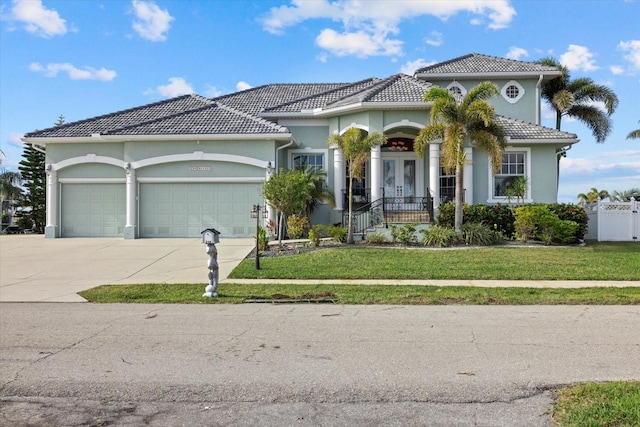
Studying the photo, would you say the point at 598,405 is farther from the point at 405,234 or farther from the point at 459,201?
the point at 459,201

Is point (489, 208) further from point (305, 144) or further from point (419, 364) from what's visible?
point (419, 364)

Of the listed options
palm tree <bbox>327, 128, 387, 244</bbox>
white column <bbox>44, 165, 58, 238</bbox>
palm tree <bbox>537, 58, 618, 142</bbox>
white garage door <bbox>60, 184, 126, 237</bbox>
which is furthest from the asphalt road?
palm tree <bbox>537, 58, 618, 142</bbox>

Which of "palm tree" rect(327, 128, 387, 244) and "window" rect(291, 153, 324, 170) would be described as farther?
"window" rect(291, 153, 324, 170)

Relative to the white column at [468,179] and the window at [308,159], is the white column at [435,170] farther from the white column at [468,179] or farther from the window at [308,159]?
the window at [308,159]

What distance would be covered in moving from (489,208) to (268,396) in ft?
51.2

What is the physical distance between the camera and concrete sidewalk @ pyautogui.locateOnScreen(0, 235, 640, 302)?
1208 centimetres

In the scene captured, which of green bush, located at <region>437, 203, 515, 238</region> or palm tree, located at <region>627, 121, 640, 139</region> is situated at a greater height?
palm tree, located at <region>627, 121, 640, 139</region>

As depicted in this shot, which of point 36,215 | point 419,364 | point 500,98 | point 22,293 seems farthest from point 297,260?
point 36,215

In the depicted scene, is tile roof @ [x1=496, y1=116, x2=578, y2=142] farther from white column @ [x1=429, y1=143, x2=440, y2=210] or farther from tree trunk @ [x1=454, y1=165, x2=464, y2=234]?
tree trunk @ [x1=454, y1=165, x2=464, y2=234]

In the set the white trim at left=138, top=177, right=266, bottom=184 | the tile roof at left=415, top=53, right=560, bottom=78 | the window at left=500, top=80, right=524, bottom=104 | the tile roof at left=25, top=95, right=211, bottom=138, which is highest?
the tile roof at left=415, top=53, right=560, bottom=78

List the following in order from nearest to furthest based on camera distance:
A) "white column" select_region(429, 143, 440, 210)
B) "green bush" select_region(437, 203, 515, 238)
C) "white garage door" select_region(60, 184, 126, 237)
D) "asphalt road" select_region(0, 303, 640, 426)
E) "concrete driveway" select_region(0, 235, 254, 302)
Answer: "asphalt road" select_region(0, 303, 640, 426), "concrete driveway" select_region(0, 235, 254, 302), "green bush" select_region(437, 203, 515, 238), "white column" select_region(429, 143, 440, 210), "white garage door" select_region(60, 184, 126, 237)

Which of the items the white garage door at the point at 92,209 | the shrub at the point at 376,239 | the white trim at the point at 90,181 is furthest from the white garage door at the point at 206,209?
the shrub at the point at 376,239

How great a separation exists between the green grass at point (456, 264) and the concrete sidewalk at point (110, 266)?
498 mm

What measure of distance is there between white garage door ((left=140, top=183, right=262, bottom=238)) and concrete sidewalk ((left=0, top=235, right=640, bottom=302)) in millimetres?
853
